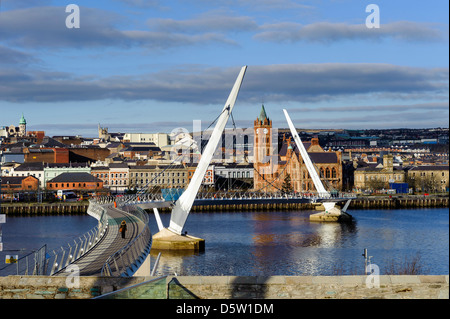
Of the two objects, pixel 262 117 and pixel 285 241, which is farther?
pixel 262 117

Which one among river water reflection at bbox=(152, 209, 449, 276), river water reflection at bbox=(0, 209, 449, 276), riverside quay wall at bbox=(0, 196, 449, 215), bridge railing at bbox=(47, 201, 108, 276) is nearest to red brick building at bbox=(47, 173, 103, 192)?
riverside quay wall at bbox=(0, 196, 449, 215)

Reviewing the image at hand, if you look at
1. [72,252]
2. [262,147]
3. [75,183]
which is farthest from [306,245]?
[262,147]

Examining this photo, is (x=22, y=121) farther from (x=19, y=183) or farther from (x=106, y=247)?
(x=106, y=247)

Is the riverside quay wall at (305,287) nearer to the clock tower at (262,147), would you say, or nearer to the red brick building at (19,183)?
the red brick building at (19,183)

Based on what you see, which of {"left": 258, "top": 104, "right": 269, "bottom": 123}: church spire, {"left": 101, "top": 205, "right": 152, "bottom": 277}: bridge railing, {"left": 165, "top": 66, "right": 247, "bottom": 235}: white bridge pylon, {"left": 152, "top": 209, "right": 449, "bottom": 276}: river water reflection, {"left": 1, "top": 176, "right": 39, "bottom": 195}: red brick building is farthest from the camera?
{"left": 258, "top": 104, "right": 269, "bottom": 123}: church spire

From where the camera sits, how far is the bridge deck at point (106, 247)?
42.9 feet

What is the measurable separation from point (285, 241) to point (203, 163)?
7.66m

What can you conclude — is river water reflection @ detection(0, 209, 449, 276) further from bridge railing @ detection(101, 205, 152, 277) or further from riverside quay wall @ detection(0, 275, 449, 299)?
riverside quay wall @ detection(0, 275, 449, 299)

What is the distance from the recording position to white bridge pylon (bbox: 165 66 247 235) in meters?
29.9

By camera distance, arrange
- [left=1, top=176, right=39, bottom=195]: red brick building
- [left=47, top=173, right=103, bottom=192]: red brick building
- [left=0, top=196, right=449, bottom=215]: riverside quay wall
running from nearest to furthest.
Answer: [left=0, top=196, right=449, bottom=215]: riverside quay wall < [left=1, top=176, right=39, bottom=195]: red brick building < [left=47, top=173, right=103, bottom=192]: red brick building

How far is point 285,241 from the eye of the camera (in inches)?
1403

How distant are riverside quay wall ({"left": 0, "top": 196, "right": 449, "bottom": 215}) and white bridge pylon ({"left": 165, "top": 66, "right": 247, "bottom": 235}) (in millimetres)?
23181
